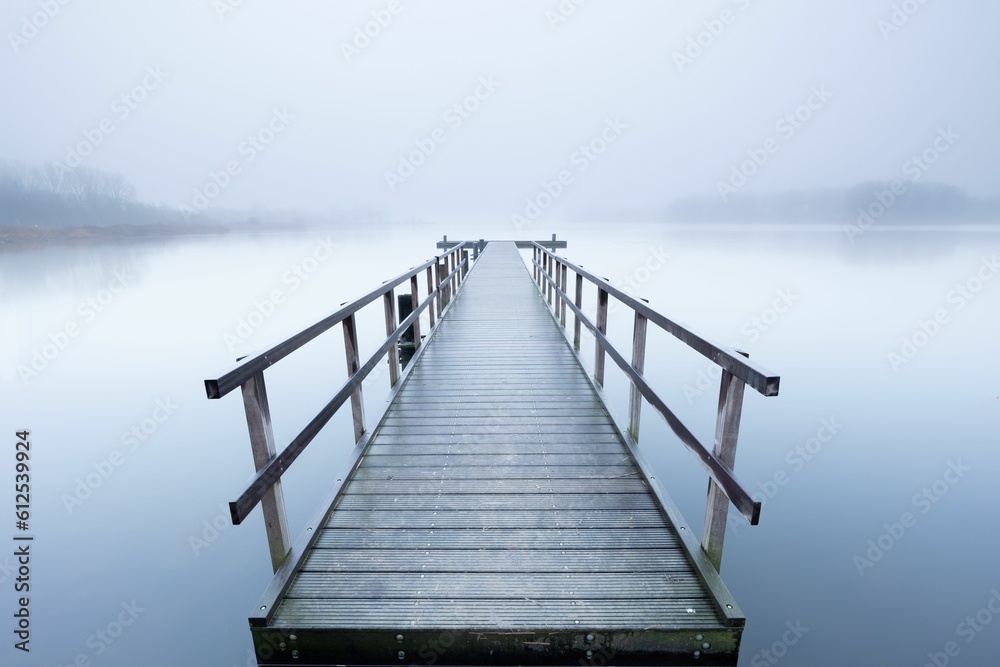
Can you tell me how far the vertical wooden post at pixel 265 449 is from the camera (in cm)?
177

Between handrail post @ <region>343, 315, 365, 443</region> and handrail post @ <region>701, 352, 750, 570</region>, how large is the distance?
1938 millimetres

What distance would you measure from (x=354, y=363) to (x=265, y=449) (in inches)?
44.3

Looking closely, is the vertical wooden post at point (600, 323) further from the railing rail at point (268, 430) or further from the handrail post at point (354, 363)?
the railing rail at point (268, 430)

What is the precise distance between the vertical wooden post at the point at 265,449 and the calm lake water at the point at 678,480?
0.28 meters

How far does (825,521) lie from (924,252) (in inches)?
1943

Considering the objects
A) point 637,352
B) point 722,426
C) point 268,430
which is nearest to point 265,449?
point 268,430

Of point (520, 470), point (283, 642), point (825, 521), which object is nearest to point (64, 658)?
point (283, 642)

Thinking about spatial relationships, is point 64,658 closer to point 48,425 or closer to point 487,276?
point 48,425

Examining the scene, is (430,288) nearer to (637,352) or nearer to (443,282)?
(443,282)

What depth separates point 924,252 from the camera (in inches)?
1597

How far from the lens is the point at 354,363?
9.59 ft

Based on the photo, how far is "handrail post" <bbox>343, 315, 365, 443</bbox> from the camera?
9.23 ft

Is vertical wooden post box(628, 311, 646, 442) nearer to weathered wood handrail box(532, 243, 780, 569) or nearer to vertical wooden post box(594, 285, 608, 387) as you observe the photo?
weathered wood handrail box(532, 243, 780, 569)

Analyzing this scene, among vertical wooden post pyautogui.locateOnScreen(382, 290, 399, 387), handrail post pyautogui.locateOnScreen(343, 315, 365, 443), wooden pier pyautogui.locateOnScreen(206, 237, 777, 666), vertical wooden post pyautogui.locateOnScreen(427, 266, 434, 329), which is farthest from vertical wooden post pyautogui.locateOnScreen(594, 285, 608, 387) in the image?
vertical wooden post pyautogui.locateOnScreen(427, 266, 434, 329)
